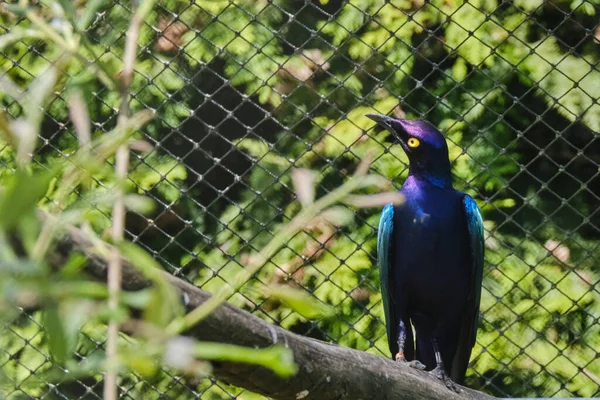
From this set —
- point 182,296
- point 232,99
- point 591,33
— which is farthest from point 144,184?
point 182,296

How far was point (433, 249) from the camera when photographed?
2418 mm

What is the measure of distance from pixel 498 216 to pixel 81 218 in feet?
9.26

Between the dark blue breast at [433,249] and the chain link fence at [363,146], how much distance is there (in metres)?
0.48

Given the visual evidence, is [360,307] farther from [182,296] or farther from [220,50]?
[182,296]

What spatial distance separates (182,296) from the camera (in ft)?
2.85

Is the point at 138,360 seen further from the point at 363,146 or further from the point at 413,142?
the point at 363,146

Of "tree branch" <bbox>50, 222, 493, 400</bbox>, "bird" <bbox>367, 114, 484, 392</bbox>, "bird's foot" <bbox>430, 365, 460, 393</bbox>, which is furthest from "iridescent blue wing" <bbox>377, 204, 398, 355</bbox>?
"tree branch" <bbox>50, 222, 493, 400</bbox>

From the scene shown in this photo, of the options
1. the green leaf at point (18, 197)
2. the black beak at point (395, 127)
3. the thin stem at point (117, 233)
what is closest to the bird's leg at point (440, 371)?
the black beak at point (395, 127)

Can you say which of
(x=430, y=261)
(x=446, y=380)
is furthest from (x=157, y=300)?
(x=430, y=261)

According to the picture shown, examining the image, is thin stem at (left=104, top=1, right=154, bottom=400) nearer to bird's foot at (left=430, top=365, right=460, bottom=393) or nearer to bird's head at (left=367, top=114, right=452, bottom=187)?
bird's foot at (left=430, top=365, right=460, bottom=393)

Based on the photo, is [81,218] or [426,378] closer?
[81,218]

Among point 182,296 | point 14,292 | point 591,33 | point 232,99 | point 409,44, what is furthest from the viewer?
point 232,99

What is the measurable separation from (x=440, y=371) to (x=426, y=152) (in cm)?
66

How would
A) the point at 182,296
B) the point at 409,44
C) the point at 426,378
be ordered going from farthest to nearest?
1. the point at 409,44
2. the point at 426,378
3. the point at 182,296
